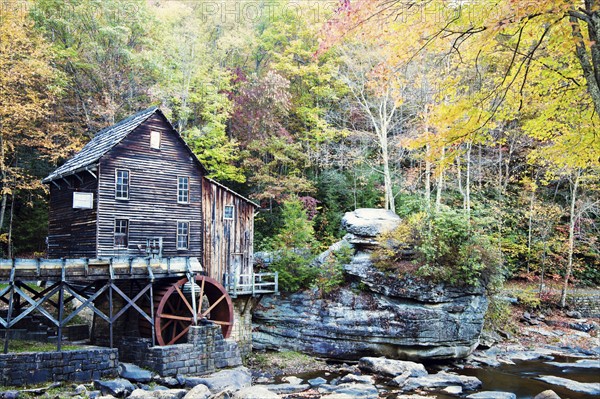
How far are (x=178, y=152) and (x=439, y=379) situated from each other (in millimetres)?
13283

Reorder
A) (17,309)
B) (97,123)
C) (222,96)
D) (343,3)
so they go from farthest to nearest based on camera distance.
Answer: (222,96)
(97,123)
(17,309)
(343,3)

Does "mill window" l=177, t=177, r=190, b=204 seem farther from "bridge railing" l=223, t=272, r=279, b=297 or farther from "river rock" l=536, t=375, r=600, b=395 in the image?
"river rock" l=536, t=375, r=600, b=395

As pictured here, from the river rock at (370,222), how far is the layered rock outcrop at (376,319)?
Answer: 64 millimetres

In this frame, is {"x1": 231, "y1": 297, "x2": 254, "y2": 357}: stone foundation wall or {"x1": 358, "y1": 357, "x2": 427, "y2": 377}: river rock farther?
{"x1": 231, "y1": 297, "x2": 254, "y2": 357}: stone foundation wall

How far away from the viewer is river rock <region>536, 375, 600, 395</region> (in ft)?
40.7

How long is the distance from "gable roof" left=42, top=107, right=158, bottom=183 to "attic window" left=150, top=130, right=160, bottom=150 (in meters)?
0.66

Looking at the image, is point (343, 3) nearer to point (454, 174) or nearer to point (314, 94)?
point (454, 174)

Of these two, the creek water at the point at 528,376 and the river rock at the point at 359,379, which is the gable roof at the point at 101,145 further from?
the creek water at the point at 528,376

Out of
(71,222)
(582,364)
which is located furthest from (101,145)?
(582,364)

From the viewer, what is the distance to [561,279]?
87.6 feet

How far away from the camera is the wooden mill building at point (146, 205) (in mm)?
16422

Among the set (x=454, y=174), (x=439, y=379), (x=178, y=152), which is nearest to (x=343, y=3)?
(x=439, y=379)

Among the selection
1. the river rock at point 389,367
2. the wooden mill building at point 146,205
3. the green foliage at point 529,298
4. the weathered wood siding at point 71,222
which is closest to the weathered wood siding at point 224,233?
the wooden mill building at point 146,205

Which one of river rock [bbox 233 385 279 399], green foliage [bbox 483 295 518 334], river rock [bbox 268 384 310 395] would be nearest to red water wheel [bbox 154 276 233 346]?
river rock [bbox 268 384 310 395]
